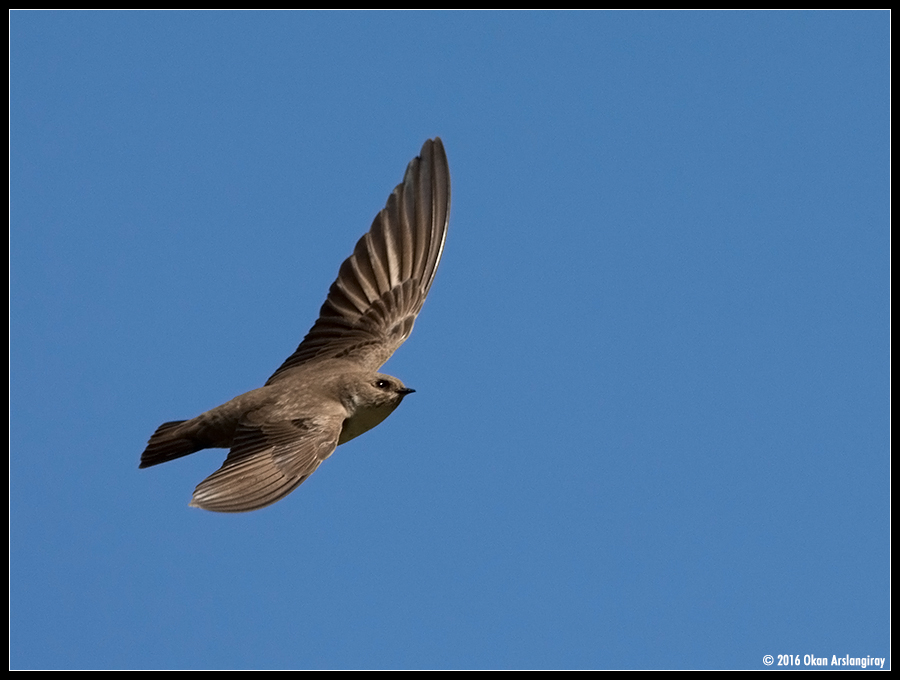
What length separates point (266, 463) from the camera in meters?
8.97

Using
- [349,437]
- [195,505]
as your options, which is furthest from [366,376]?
[195,505]

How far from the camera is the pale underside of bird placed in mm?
8875

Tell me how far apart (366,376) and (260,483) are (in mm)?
1762

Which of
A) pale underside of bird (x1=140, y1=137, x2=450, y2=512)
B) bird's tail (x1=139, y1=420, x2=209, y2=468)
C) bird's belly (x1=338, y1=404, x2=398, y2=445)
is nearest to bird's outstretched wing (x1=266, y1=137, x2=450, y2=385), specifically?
pale underside of bird (x1=140, y1=137, x2=450, y2=512)

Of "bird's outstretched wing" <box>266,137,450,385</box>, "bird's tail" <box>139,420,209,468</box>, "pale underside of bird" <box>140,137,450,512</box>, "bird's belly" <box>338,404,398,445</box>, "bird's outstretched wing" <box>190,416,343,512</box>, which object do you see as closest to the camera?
"bird's outstretched wing" <box>190,416,343,512</box>

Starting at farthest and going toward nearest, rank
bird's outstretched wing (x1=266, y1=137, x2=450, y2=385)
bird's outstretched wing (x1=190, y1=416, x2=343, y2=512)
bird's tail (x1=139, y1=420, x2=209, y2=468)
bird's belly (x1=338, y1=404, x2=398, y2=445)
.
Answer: bird's outstretched wing (x1=266, y1=137, x2=450, y2=385) → bird's belly (x1=338, y1=404, x2=398, y2=445) → bird's tail (x1=139, y1=420, x2=209, y2=468) → bird's outstretched wing (x1=190, y1=416, x2=343, y2=512)

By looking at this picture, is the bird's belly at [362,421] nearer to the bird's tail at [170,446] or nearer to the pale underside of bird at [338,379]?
the pale underside of bird at [338,379]

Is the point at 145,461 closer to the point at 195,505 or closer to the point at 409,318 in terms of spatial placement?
the point at 195,505

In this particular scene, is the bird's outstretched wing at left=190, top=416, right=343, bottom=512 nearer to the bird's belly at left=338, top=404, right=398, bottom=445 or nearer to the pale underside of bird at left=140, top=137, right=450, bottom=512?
the pale underside of bird at left=140, top=137, right=450, bottom=512

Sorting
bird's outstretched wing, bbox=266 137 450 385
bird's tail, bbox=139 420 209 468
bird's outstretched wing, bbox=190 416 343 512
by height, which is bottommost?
bird's outstretched wing, bbox=190 416 343 512

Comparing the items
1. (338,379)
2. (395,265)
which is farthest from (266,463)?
(395,265)

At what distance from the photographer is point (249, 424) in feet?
31.4

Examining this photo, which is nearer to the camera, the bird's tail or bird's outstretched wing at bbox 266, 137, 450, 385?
the bird's tail

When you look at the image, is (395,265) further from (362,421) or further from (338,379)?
(362,421)
